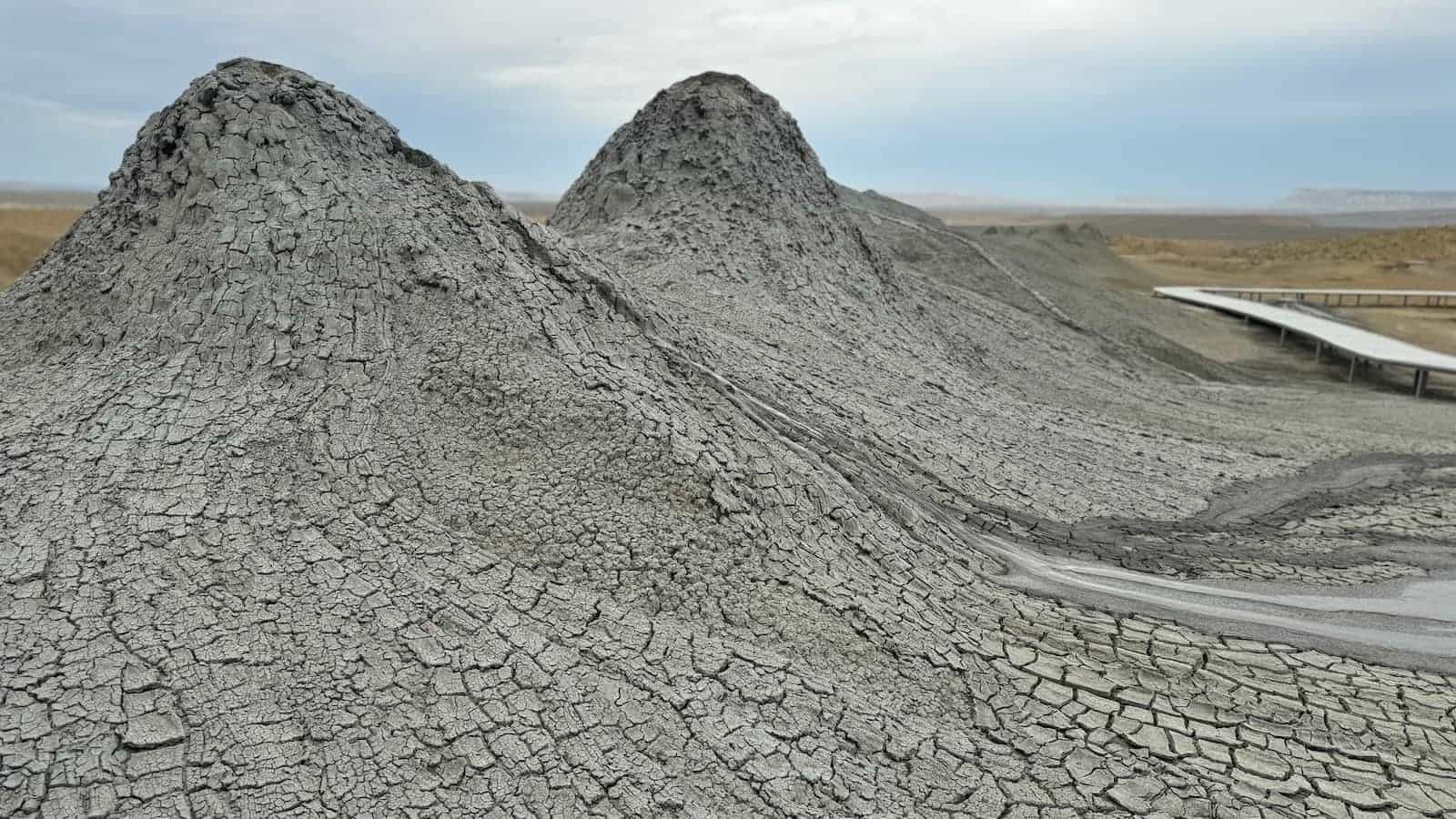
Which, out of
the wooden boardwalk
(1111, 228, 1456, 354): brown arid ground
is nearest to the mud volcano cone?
the wooden boardwalk

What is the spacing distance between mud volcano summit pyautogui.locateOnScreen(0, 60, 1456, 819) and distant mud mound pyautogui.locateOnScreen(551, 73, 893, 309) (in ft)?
5.34

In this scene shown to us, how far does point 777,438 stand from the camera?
5.11 meters

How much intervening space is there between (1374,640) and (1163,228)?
86978mm

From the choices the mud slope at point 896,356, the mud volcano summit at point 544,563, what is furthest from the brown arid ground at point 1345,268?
the mud volcano summit at point 544,563

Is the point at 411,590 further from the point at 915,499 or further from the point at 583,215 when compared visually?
the point at 583,215

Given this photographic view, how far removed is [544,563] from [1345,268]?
36.3 metres

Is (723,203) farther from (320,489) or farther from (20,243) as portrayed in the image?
(20,243)

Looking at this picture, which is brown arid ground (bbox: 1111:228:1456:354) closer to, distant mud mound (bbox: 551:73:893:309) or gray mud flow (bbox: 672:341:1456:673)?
distant mud mound (bbox: 551:73:893:309)

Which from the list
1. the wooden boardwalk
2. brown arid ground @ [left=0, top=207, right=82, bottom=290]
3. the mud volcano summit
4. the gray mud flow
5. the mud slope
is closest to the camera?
the mud volcano summit

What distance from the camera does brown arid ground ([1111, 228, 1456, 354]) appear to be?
19812mm

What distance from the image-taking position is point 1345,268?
31719 mm

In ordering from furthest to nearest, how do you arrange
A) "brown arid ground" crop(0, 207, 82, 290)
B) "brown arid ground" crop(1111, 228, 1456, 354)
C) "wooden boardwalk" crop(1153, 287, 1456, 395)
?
"brown arid ground" crop(1111, 228, 1456, 354) < "brown arid ground" crop(0, 207, 82, 290) < "wooden boardwalk" crop(1153, 287, 1456, 395)

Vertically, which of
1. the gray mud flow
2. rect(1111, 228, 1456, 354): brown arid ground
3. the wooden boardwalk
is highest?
rect(1111, 228, 1456, 354): brown arid ground

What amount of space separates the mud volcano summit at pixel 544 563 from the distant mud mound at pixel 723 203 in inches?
64.1
